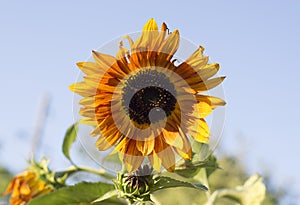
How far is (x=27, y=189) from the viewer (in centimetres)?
97

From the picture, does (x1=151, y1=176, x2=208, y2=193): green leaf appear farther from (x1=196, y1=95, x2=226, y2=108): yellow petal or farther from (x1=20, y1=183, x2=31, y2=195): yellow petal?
(x1=20, y1=183, x2=31, y2=195): yellow petal

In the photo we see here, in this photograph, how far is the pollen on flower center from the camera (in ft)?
2.08

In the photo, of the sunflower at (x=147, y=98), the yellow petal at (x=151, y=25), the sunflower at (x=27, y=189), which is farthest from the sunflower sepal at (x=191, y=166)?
the sunflower at (x=27, y=189)

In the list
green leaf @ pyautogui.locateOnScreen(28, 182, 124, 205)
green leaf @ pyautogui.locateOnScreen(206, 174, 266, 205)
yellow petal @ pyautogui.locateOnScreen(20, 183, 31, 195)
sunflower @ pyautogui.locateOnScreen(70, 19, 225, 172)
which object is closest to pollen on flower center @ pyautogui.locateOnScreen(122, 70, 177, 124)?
sunflower @ pyautogui.locateOnScreen(70, 19, 225, 172)

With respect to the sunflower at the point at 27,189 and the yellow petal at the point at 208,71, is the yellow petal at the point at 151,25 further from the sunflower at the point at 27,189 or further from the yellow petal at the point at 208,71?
the sunflower at the point at 27,189

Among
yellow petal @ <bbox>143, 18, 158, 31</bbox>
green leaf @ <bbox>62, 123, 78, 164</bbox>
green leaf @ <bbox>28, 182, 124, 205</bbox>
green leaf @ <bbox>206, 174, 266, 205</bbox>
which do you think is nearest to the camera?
yellow petal @ <bbox>143, 18, 158, 31</bbox>

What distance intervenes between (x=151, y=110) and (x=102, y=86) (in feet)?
0.21

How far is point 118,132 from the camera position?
62 cm

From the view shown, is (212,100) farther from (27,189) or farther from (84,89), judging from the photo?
(27,189)

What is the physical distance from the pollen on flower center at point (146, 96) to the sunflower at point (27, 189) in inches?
14.4

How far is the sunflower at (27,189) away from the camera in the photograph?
967 millimetres

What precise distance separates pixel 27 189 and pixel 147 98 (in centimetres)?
42

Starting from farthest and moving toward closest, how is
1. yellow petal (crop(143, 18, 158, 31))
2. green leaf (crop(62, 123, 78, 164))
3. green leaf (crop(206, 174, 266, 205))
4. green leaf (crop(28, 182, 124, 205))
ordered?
1. green leaf (crop(62, 123, 78, 164))
2. green leaf (crop(206, 174, 266, 205))
3. green leaf (crop(28, 182, 124, 205))
4. yellow petal (crop(143, 18, 158, 31))

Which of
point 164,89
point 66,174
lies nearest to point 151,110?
point 164,89
